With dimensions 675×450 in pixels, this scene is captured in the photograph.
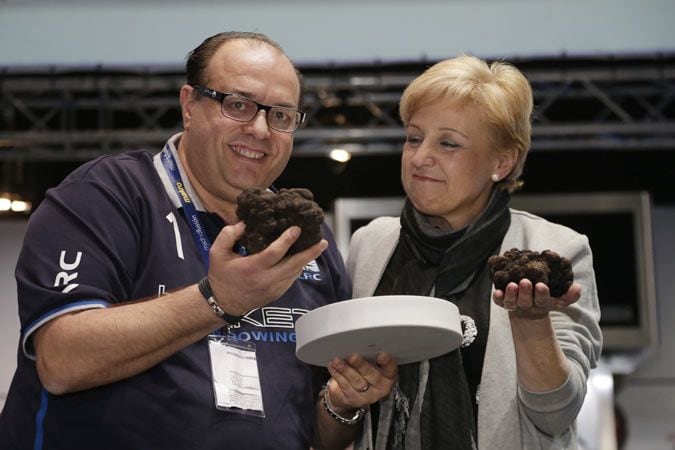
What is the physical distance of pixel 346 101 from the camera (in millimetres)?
6590

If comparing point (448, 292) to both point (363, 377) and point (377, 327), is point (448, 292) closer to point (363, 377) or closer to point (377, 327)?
point (363, 377)

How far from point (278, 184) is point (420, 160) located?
4.86m

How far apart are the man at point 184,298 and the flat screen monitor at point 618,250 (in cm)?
442

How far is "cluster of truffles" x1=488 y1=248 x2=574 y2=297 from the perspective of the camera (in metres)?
2.22

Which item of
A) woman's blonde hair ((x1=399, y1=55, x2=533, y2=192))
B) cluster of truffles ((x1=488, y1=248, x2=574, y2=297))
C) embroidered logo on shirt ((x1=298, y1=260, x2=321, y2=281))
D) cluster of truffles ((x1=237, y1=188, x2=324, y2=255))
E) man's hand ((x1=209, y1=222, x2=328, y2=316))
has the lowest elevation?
embroidered logo on shirt ((x1=298, y1=260, x2=321, y2=281))

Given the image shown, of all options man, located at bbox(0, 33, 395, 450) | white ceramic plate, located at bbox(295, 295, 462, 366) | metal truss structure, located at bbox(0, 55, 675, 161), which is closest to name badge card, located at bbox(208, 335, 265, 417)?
man, located at bbox(0, 33, 395, 450)

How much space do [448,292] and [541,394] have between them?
1.36ft

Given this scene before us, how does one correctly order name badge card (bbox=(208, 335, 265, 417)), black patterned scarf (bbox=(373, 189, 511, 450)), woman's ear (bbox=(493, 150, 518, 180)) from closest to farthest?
name badge card (bbox=(208, 335, 265, 417)) < black patterned scarf (bbox=(373, 189, 511, 450)) < woman's ear (bbox=(493, 150, 518, 180))

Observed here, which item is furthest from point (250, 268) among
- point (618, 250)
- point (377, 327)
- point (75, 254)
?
point (618, 250)

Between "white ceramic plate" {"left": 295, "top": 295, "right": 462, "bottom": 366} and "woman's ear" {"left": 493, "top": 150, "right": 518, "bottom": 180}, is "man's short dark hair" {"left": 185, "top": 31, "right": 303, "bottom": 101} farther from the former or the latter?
"white ceramic plate" {"left": 295, "top": 295, "right": 462, "bottom": 366}

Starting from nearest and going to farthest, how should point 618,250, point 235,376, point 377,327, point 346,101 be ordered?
point 377,327 → point 235,376 → point 346,101 → point 618,250

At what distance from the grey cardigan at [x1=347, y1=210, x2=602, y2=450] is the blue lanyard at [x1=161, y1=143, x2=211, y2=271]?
65 cm

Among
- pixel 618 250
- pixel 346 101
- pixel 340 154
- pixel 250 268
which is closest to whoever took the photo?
pixel 250 268

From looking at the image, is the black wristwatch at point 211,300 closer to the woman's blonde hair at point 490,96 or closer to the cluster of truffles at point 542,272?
the cluster of truffles at point 542,272
